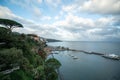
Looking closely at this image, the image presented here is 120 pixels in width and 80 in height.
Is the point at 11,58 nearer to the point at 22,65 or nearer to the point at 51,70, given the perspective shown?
the point at 22,65

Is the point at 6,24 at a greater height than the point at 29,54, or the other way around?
the point at 6,24

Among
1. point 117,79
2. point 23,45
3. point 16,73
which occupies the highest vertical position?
point 23,45

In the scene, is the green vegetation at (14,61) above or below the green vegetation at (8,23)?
below

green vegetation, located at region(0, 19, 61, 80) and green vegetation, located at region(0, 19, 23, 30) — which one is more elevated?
green vegetation, located at region(0, 19, 23, 30)

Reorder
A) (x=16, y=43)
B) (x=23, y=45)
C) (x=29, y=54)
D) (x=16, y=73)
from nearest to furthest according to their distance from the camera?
1. (x=16, y=73)
2. (x=16, y=43)
3. (x=23, y=45)
4. (x=29, y=54)

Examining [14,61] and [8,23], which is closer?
[14,61]

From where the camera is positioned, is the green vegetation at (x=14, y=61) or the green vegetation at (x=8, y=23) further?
the green vegetation at (x=8, y=23)

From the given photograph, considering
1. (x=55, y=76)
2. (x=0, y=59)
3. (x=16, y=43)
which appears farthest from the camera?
(x=55, y=76)

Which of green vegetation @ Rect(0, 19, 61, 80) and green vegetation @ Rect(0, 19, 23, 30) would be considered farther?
green vegetation @ Rect(0, 19, 23, 30)

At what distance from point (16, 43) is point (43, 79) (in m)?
7.85

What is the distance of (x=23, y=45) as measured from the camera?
20938mm

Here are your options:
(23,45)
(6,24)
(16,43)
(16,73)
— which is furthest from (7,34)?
(6,24)

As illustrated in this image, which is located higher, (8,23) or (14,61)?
(8,23)

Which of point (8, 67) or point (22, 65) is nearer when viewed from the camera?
point (8, 67)
